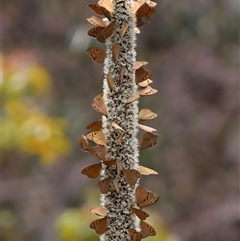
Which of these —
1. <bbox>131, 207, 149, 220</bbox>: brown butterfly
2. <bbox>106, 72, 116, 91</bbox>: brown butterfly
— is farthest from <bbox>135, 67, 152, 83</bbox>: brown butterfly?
<bbox>131, 207, 149, 220</bbox>: brown butterfly

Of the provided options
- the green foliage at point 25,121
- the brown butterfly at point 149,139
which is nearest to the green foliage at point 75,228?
the green foliage at point 25,121

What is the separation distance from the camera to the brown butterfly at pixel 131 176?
737 millimetres

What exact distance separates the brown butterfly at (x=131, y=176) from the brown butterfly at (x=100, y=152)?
0.12 ft

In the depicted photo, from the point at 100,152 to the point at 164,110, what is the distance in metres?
4.45

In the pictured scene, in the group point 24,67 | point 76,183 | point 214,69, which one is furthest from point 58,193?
point 214,69

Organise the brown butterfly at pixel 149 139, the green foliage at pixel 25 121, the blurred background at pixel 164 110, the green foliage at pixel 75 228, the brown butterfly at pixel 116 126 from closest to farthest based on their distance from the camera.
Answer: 1. the brown butterfly at pixel 116 126
2. the brown butterfly at pixel 149 139
3. the green foliage at pixel 75 228
4. the green foliage at pixel 25 121
5. the blurred background at pixel 164 110

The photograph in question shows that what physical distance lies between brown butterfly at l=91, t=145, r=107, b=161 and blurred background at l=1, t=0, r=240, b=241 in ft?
10.8

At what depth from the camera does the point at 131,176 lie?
2.42 feet

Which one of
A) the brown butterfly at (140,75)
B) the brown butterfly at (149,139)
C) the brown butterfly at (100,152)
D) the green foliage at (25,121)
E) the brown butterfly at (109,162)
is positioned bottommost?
the brown butterfly at (109,162)

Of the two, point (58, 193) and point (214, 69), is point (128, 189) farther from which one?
point (214, 69)

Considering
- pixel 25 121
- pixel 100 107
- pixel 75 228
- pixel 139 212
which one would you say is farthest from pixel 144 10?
pixel 25 121

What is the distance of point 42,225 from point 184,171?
193cm

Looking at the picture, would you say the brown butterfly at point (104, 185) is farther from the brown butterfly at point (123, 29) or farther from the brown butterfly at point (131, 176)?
the brown butterfly at point (123, 29)

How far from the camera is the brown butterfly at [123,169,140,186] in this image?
74 cm
